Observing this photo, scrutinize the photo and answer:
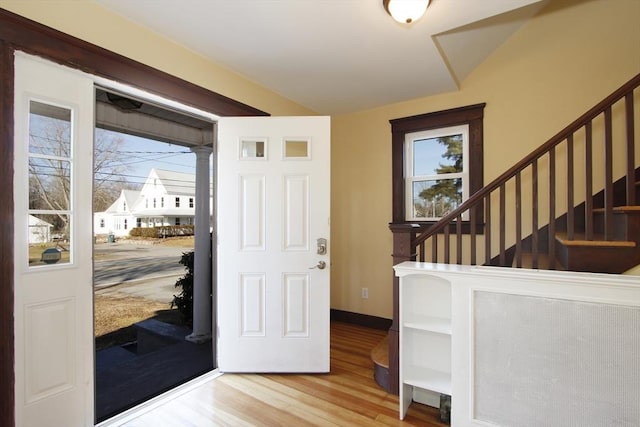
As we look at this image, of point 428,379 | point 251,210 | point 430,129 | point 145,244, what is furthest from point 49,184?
point 430,129

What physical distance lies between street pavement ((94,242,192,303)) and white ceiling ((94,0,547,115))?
2.24m

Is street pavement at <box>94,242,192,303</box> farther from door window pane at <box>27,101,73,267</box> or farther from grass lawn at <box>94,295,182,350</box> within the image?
door window pane at <box>27,101,73,267</box>

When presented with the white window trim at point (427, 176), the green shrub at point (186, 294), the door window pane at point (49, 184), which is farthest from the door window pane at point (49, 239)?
the white window trim at point (427, 176)

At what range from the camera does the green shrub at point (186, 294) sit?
135 inches

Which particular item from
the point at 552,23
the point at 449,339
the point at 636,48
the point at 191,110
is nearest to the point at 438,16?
the point at 552,23

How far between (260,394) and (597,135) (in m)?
3.33

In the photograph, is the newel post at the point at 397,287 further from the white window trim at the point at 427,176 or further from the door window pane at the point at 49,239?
the door window pane at the point at 49,239

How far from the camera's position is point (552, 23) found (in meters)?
2.49

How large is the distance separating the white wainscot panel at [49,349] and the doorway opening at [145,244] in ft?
2.53

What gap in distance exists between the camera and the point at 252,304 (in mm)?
2439

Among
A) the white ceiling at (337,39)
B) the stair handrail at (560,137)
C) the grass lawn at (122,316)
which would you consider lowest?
the grass lawn at (122,316)

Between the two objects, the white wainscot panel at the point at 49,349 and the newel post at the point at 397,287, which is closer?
the white wainscot panel at the point at 49,349

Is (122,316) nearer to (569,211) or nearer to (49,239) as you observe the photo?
(49,239)

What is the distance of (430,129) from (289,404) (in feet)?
9.47
